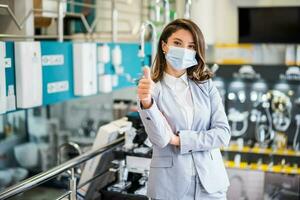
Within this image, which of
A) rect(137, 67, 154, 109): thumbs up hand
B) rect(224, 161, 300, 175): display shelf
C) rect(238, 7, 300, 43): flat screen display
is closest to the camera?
rect(137, 67, 154, 109): thumbs up hand

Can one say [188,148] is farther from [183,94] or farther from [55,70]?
[55,70]

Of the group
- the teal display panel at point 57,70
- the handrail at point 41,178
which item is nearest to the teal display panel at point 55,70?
the teal display panel at point 57,70

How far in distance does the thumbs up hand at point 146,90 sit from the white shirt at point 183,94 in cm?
23

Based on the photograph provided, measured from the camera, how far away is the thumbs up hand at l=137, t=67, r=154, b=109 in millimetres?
1634

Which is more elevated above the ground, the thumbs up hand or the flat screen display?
the flat screen display

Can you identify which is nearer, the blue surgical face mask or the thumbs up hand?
the thumbs up hand

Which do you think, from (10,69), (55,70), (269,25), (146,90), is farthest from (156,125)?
(269,25)

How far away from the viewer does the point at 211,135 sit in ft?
5.98

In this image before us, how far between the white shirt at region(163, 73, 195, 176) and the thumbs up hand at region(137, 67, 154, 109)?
0.76 feet

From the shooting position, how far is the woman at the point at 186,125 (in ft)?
5.93

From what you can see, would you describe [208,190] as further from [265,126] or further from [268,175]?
[265,126]

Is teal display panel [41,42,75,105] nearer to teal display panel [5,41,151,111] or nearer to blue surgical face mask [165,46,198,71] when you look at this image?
teal display panel [5,41,151,111]

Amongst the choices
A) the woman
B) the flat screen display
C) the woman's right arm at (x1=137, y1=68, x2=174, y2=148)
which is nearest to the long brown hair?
the woman

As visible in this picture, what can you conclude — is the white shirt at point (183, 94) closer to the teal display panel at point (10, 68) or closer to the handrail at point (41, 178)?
the handrail at point (41, 178)
